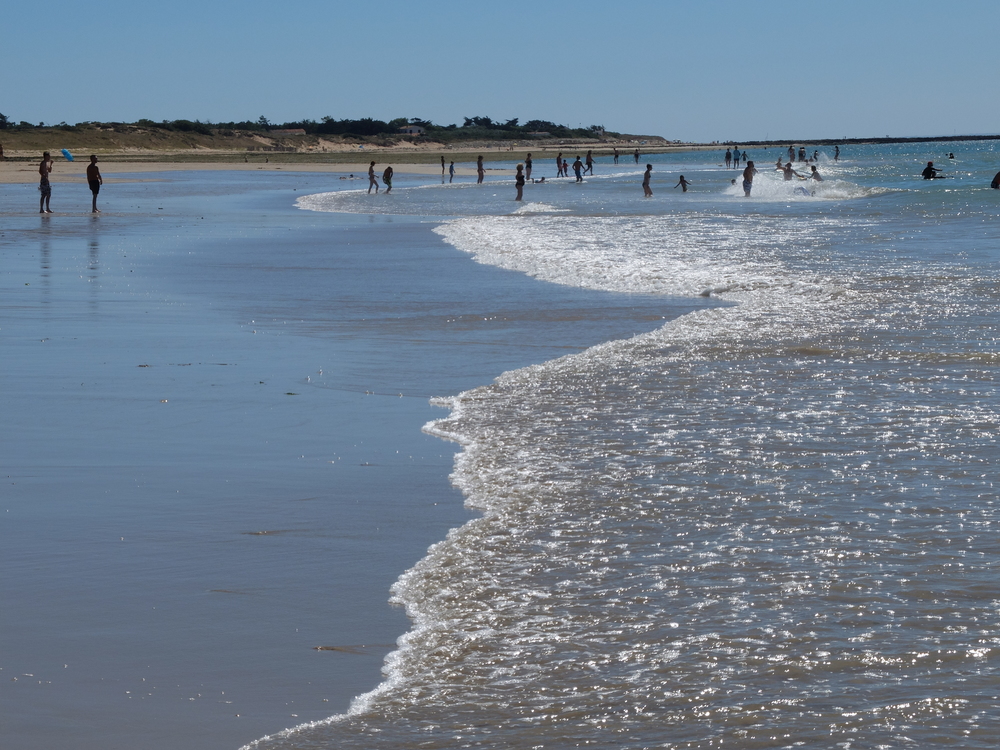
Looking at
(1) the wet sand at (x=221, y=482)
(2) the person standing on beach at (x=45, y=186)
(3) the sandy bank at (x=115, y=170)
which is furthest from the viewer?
(3) the sandy bank at (x=115, y=170)

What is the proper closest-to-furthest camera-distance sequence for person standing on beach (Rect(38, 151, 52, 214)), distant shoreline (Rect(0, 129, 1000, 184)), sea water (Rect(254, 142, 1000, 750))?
sea water (Rect(254, 142, 1000, 750)) → person standing on beach (Rect(38, 151, 52, 214)) → distant shoreline (Rect(0, 129, 1000, 184))

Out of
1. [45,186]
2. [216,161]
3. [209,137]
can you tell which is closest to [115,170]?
[216,161]

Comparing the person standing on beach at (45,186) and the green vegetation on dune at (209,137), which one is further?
the green vegetation on dune at (209,137)

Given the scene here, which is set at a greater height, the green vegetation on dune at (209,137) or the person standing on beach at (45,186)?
the green vegetation on dune at (209,137)

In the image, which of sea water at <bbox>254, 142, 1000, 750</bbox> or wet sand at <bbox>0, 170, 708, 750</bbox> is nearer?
sea water at <bbox>254, 142, 1000, 750</bbox>

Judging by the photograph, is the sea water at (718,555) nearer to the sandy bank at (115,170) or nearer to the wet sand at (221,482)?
the wet sand at (221,482)

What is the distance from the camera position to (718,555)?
523cm

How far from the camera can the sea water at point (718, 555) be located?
12.5ft

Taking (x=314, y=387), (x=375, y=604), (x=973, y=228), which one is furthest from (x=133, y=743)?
(x=973, y=228)

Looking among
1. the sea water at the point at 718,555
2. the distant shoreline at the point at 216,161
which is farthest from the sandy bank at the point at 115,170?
the sea water at the point at 718,555

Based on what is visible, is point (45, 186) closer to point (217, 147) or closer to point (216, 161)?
point (216, 161)

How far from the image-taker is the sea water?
3.82m

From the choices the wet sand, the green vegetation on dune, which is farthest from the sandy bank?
the wet sand

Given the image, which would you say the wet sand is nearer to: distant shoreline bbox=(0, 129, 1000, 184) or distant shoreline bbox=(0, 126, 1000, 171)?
distant shoreline bbox=(0, 129, 1000, 184)
